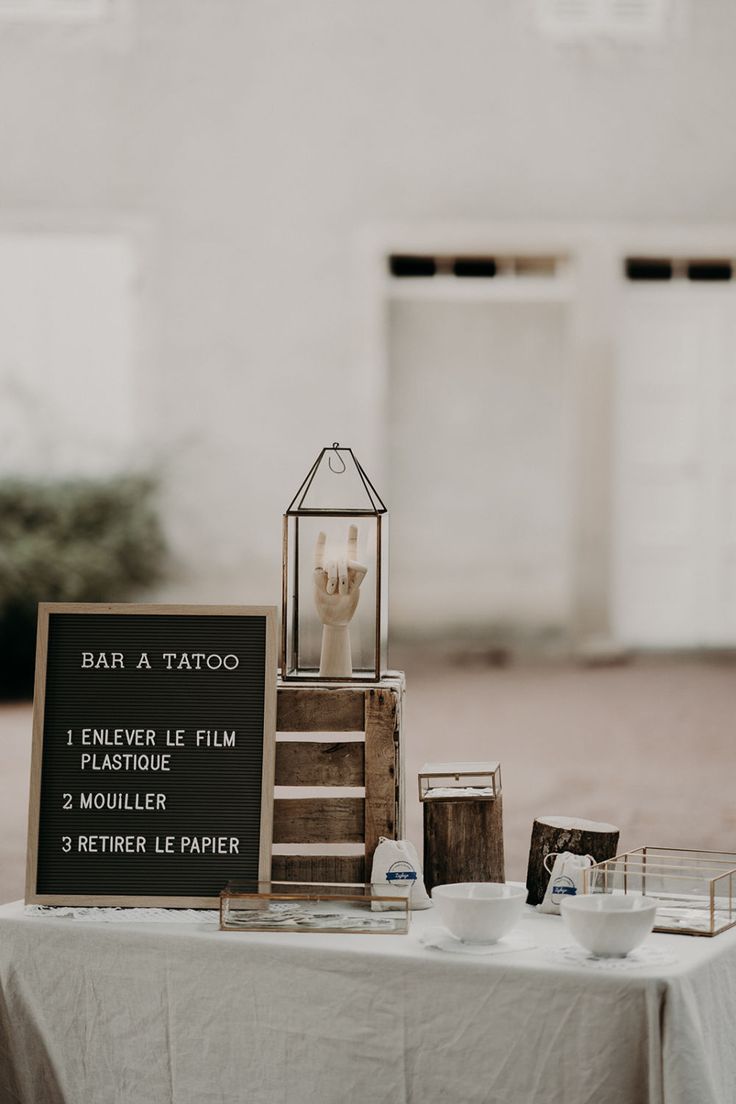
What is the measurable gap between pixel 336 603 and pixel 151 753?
1.19 ft

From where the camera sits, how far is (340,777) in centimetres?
197

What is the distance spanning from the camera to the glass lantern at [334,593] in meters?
2.11

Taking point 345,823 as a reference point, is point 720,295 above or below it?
above

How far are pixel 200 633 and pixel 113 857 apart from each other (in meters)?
0.33

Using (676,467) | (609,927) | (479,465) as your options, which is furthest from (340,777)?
(676,467)

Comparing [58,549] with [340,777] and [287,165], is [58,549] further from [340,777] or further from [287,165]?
[340,777]

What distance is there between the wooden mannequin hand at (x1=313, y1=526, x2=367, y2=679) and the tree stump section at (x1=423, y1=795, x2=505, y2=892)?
0.84 ft

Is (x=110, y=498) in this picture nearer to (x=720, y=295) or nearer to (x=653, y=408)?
(x=653, y=408)

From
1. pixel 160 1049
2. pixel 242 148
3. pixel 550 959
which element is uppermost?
pixel 242 148

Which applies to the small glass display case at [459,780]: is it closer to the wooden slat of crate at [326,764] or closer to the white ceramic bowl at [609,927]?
the wooden slat of crate at [326,764]

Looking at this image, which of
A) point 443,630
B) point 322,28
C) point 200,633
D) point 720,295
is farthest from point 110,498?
point 200,633

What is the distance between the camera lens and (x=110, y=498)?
27.5 ft

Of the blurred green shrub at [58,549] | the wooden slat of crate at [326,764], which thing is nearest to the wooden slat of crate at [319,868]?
the wooden slat of crate at [326,764]

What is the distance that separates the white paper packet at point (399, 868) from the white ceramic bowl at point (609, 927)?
0.29 meters
